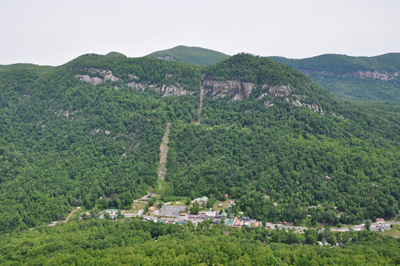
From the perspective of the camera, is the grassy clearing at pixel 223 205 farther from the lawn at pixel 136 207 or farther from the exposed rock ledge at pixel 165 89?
the exposed rock ledge at pixel 165 89

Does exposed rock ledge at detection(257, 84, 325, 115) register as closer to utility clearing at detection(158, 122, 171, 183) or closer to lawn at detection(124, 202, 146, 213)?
utility clearing at detection(158, 122, 171, 183)

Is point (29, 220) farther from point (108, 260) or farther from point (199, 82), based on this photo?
point (199, 82)

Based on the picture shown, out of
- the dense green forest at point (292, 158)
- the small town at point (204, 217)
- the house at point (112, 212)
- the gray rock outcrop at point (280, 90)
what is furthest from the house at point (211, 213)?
the gray rock outcrop at point (280, 90)

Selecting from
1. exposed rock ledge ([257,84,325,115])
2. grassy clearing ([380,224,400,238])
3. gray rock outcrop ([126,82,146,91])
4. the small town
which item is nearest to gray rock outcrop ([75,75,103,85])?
gray rock outcrop ([126,82,146,91])

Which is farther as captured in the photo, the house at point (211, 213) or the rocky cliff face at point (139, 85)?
the rocky cliff face at point (139, 85)

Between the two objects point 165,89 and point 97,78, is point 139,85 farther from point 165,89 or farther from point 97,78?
point 97,78

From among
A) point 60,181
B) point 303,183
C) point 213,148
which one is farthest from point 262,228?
point 60,181

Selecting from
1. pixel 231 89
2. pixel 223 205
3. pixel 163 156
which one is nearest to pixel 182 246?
pixel 223 205
